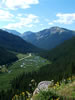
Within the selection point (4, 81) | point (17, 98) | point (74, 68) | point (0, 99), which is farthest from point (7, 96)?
point (17, 98)

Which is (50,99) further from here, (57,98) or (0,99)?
(0,99)

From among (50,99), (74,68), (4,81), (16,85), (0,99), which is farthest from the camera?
(4,81)

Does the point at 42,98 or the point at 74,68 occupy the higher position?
the point at 42,98

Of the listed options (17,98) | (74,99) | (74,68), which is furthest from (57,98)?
(74,68)

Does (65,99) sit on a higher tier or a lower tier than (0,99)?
higher

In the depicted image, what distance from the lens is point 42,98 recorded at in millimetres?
9336

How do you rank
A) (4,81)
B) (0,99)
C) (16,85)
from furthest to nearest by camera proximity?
(4,81) < (16,85) < (0,99)

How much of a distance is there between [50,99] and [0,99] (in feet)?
324

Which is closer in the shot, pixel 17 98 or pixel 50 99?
pixel 50 99

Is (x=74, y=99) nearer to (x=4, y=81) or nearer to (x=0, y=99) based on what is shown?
(x=0, y=99)

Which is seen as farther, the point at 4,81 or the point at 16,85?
the point at 4,81

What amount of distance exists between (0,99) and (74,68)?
74.1 metres

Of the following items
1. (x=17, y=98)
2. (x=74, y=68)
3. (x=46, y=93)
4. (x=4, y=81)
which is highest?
(x=46, y=93)

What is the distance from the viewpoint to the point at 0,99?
323ft
